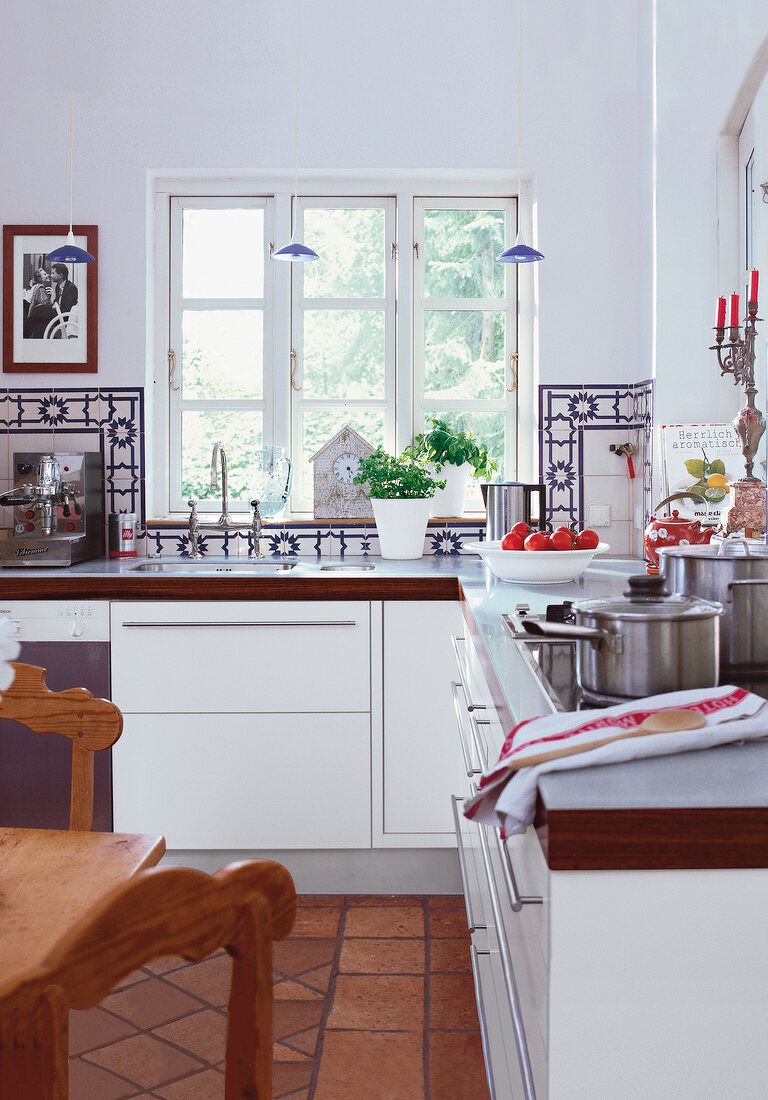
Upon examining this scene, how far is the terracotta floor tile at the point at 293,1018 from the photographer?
223 cm

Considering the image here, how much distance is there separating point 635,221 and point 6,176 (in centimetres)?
223

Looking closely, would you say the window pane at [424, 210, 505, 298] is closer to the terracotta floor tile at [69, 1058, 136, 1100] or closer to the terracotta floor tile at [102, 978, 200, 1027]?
the terracotta floor tile at [102, 978, 200, 1027]

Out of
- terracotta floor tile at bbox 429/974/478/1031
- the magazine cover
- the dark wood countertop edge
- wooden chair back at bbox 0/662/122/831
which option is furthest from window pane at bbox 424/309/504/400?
wooden chair back at bbox 0/662/122/831

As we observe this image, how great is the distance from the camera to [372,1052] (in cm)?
216

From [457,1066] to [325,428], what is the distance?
229 cm

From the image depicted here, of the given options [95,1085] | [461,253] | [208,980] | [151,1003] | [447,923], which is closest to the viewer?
[95,1085]

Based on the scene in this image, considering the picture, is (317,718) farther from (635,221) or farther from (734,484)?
(635,221)

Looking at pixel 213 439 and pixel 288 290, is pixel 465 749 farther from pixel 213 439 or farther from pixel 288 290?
pixel 288 290

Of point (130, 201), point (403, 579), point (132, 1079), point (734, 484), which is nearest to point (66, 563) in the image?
point (403, 579)

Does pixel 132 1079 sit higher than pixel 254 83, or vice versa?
pixel 254 83

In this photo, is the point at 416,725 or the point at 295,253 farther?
the point at 295,253

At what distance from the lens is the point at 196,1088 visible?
6.56 feet

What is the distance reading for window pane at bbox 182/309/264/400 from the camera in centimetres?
376

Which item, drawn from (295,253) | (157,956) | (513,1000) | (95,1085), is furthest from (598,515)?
(157,956)
